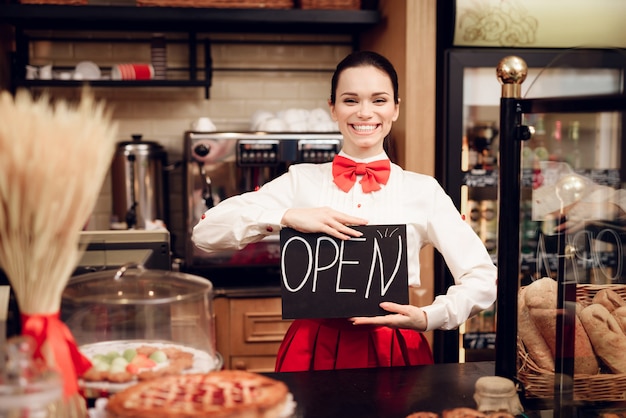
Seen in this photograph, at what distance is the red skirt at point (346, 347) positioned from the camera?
2072 mm

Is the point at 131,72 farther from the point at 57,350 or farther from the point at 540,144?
the point at 57,350

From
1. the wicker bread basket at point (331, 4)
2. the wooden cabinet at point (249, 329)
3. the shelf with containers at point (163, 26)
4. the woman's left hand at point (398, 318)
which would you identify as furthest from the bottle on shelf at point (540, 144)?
the woman's left hand at point (398, 318)

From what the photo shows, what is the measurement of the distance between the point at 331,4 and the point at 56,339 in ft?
9.89

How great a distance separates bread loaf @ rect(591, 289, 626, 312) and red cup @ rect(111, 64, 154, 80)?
9.50 feet

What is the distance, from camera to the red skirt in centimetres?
207

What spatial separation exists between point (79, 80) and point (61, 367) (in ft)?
9.71

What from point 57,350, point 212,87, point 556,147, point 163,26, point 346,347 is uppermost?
point 163,26

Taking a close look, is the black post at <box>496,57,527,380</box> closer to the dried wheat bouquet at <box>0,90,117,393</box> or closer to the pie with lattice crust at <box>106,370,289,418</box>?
the pie with lattice crust at <box>106,370,289,418</box>

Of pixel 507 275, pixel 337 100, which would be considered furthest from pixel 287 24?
pixel 507 275

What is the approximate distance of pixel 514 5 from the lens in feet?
11.5

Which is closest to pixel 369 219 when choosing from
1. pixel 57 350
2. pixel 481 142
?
pixel 57 350

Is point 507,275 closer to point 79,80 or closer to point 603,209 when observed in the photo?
point 603,209

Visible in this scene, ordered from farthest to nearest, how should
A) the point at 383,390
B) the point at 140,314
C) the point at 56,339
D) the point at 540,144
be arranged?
1. the point at 540,144
2. the point at 383,390
3. the point at 140,314
4. the point at 56,339

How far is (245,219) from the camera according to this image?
6.93ft
